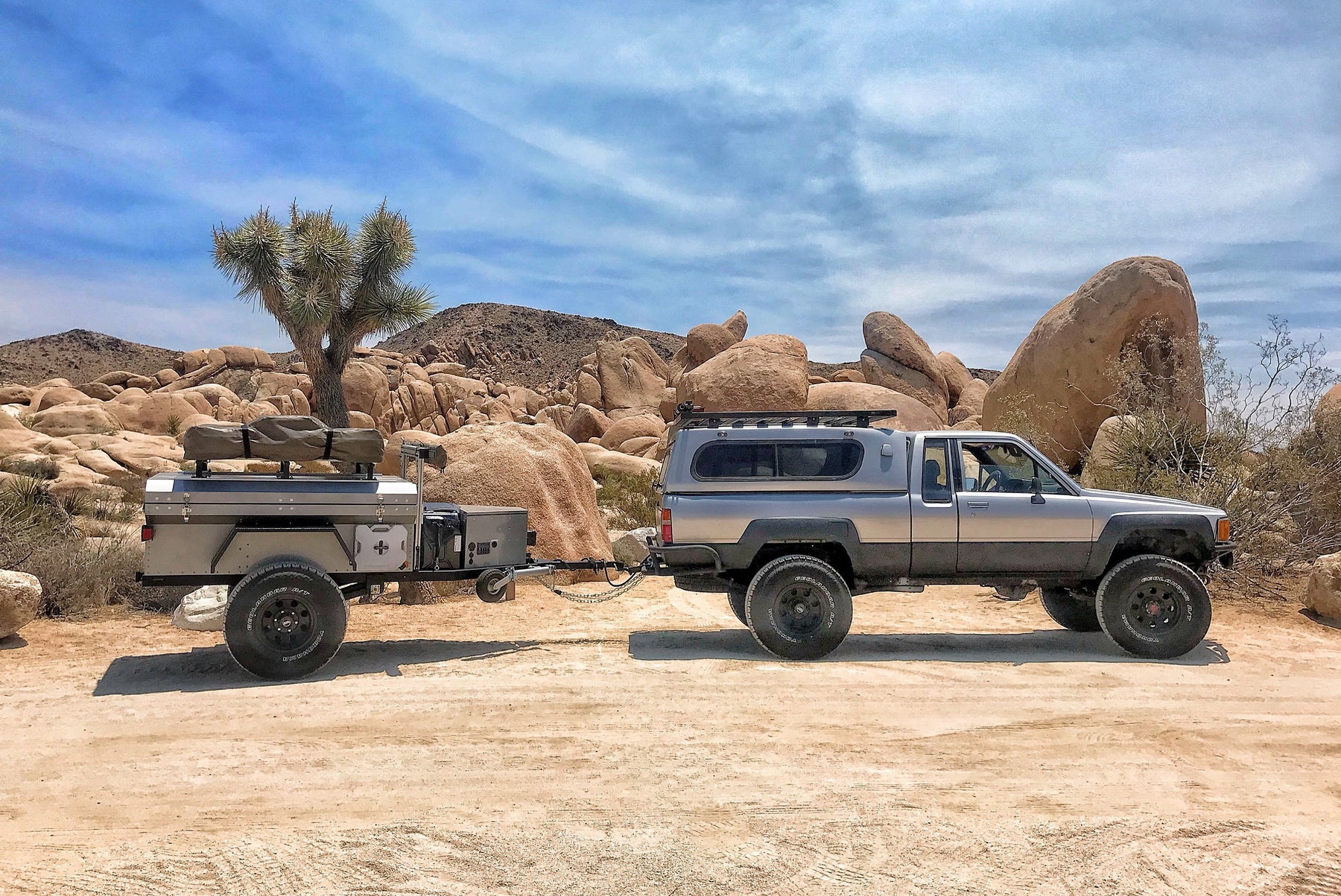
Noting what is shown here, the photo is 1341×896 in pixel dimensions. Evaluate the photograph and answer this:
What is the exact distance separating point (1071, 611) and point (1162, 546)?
165cm

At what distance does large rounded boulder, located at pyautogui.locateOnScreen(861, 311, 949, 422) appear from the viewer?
42619 mm

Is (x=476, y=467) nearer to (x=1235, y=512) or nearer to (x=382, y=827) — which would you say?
(x=382, y=827)

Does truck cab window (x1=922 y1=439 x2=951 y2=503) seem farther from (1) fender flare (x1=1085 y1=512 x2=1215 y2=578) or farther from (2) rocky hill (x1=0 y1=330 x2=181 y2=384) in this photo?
(2) rocky hill (x1=0 y1=330 x2=181 y2=384)

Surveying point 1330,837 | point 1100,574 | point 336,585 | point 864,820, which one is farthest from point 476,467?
point 1330,837

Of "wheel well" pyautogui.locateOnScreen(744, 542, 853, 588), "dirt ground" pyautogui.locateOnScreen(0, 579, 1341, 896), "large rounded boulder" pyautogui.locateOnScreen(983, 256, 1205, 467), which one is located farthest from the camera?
"large rounded boulder" pyautogui.locateOnScreen(983, 256, 1205, 467)

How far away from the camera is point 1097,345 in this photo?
2030 cm

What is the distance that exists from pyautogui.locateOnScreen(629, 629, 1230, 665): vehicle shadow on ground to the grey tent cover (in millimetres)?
3360

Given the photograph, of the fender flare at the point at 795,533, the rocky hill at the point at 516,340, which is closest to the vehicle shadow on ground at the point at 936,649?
the fender flare at the point at 795,533

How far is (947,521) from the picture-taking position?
8953 mm

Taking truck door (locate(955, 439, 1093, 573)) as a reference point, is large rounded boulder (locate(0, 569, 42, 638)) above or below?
below

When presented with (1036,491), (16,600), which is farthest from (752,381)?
(16,600)

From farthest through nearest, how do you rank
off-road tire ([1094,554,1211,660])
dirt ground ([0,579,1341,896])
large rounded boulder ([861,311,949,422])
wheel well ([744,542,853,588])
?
large rounded boulder ([861,311,949,422]) → wheel well ([744,542,853,588]) → off-road tire ([1094,554,1211,660]) → dirt ground ([0,579,1341,896])

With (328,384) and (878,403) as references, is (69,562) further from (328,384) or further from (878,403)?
(878,403)

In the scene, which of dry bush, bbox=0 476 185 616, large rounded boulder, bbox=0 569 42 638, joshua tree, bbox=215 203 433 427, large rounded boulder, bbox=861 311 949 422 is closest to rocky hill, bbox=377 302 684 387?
large rounded boulder, bbox=861 311 949 422
